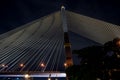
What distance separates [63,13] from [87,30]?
3.59m

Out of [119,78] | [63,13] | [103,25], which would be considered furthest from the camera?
[63,13]

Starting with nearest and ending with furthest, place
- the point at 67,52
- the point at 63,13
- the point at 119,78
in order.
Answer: the point at 119,78
the point at 67,52
the point at 63,13

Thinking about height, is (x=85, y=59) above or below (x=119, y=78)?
above

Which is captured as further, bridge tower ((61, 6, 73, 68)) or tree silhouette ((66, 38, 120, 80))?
bridge tower ((61, 6, 73, 68))

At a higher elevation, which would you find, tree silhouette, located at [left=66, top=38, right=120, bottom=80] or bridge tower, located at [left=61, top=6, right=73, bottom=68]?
bridge tower, located at [left=61, top=6, right=73, bottom=68]

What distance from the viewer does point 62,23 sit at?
22688 mm

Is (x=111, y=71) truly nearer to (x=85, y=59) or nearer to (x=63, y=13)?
(x=85, y=59)

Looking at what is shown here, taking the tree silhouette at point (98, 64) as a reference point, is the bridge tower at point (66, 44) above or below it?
above

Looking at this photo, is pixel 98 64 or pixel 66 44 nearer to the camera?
pixel 98 64

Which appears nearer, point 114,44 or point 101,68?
point 101,68

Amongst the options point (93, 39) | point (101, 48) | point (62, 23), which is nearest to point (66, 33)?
point (62, 23)

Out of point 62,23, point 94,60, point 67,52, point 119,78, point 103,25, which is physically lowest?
point 119,78

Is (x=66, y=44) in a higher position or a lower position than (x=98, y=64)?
higher

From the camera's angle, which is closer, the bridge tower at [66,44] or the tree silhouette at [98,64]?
the tree silhouette at [98,64]
